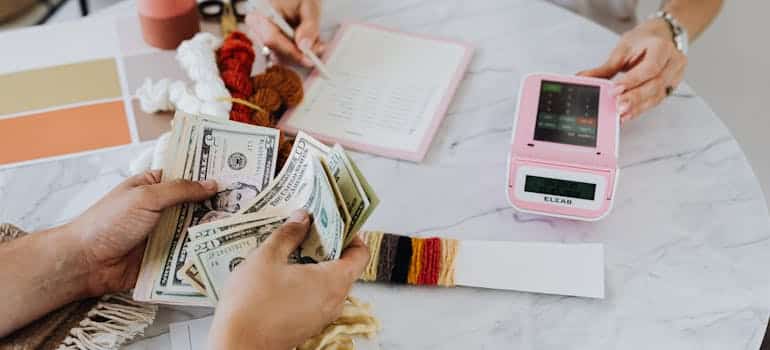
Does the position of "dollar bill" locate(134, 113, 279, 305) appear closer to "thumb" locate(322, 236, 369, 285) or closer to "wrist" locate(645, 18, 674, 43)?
"thumb" locate(322, 236, 369, 285)

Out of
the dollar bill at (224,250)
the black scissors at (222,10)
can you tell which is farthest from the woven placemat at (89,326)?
the black scissors at (222,10)

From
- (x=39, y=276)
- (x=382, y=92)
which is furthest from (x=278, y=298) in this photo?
(x=382, y=92)

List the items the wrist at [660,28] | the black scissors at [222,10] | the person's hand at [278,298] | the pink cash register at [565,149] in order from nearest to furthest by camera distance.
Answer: the person's hand at [278,298] → the pink cash register at [565,149] → the wrist at [660,28] → the black scissors at [222,10]

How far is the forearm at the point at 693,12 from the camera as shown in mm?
1327

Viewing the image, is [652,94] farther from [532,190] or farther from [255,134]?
[255,134]

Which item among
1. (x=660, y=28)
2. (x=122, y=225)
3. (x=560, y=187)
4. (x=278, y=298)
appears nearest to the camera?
(x=278, y=298)

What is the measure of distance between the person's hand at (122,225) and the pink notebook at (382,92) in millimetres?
289

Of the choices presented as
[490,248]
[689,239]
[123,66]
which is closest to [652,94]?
[689,239]

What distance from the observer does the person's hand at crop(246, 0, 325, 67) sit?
1284 mm

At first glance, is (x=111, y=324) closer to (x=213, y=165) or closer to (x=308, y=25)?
(x=213, y=165)

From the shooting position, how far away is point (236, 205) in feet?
3.15

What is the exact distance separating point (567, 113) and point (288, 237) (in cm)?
49

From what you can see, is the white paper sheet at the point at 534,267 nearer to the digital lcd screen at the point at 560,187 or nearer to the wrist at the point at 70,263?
the digital lcd screen at the point at 560,187

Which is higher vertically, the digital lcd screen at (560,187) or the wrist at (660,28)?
the wrist at (660,28)
